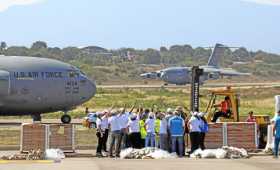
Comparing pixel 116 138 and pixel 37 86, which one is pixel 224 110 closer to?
pixel 116 138

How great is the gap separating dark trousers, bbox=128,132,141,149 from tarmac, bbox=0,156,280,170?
2.18 metres

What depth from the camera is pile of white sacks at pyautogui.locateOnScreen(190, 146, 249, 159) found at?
23.7 metres

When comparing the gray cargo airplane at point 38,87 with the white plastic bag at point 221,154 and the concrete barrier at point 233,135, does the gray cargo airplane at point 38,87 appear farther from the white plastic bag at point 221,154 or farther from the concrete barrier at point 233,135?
the white plastic bag at point 221,154

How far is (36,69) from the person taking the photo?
40.3 meters

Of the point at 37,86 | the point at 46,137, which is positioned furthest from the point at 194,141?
the point at 37,86

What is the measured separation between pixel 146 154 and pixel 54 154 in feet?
8.97

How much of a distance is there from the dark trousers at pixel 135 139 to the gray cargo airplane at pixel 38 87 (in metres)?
14.8

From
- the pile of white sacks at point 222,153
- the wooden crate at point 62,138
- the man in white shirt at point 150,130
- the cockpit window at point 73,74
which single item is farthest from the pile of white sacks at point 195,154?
the cockpit window at point 73,74

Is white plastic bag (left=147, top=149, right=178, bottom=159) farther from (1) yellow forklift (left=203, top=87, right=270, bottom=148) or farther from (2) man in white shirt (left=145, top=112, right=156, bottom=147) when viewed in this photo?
(1) yellow forklift (left=203, top=87, right=270, bottom=148)

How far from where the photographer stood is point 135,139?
25250 millimetres

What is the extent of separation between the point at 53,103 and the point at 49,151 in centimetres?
1732

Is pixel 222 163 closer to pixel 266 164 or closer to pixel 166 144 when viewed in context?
pixel 266 164

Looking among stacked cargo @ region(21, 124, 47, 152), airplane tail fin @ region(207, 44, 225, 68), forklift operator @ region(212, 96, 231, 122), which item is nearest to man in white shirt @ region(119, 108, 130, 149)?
stacked cargo @ region(21, 124, 47, 152)

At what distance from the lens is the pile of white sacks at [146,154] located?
23812mm
